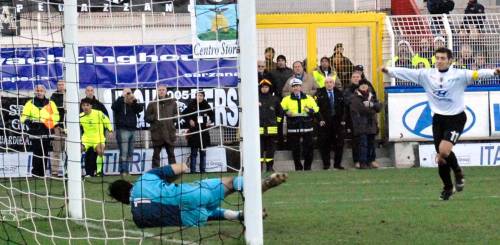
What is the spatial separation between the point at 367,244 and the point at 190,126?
1305 cm

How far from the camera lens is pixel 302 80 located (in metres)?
25.4

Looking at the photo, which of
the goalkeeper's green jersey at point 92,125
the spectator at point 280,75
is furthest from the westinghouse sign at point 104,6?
the spectator at point 280,75

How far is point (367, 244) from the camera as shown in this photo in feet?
36.0

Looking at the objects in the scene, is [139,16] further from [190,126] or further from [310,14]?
[310,14]

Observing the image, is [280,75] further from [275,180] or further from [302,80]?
[275,180]

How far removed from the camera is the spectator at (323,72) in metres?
25.6

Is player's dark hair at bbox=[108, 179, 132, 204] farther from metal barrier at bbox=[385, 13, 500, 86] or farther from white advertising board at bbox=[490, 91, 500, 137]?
white advertising board at bbox=[490, 91, 500, 137]

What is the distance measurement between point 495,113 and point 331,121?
3.68 meters

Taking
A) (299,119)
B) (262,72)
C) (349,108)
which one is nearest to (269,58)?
(262,72)

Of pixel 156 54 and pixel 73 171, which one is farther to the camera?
pixel 156 54

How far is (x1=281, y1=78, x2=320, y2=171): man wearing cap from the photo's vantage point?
2456 cm

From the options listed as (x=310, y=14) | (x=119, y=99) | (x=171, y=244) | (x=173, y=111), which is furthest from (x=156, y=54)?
(x=171, y=244)

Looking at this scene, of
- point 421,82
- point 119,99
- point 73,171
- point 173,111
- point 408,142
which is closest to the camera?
point 73,171

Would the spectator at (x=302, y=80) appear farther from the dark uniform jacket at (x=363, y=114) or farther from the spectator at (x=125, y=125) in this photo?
→ the spectator at (x=125, y=125)
